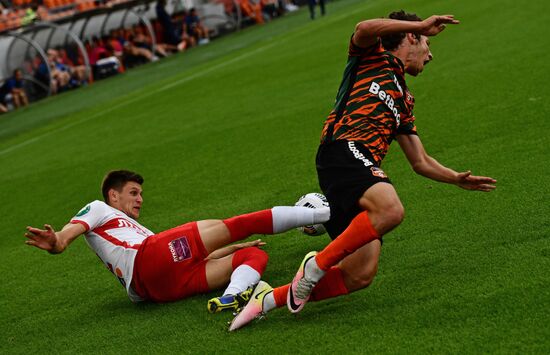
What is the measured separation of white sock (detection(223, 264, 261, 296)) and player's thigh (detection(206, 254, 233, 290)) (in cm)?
10

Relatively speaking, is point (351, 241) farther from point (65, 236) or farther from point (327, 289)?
point (65, 236)

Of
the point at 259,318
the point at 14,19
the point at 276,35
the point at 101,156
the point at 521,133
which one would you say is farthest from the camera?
the point at 14,19

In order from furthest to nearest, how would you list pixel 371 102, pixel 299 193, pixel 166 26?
pixel 166 26 < pixel 299 193 < pixel 371 102

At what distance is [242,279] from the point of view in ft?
16.9

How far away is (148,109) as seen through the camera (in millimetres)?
14477

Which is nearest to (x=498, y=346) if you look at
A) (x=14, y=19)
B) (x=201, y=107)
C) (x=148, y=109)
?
(x=201, y=107)

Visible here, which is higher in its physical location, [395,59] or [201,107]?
[395,59]

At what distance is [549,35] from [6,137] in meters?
9.28

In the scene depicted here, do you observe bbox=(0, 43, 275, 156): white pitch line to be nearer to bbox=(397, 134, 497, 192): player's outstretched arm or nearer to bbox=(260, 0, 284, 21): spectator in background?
bbox=(260, 0, 284, 21): spectator in background

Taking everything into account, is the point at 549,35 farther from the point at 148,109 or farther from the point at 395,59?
the point at 395,59

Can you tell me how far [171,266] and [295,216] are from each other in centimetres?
81

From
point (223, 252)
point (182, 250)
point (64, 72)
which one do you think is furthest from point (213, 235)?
point (64, 72)

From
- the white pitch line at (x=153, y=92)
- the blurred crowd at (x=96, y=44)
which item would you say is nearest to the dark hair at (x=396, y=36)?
the white pitch line at (x=153, y=92)

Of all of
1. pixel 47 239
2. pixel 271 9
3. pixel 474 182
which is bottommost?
pixel 271 9
